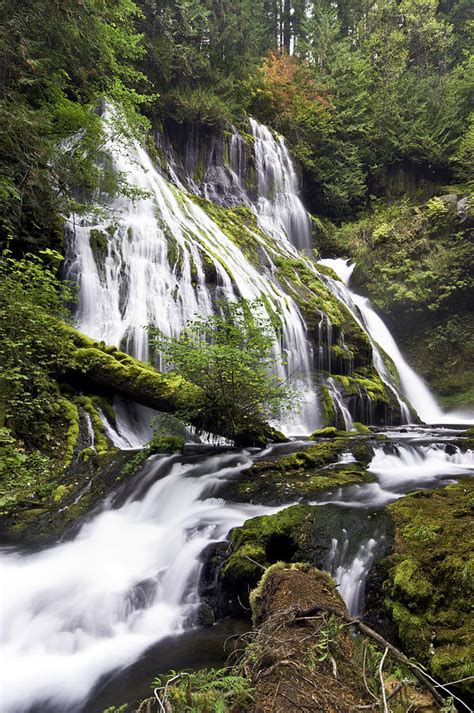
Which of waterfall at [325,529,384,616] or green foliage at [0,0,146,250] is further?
green foliage at [0,0,146,250]

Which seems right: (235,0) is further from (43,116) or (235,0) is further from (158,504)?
(158,504)

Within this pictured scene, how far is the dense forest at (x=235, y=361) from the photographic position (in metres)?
2.69

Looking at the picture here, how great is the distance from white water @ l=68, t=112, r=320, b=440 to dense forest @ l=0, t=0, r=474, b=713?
70 mm

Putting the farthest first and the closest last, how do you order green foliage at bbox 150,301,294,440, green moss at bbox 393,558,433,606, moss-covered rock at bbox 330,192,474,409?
1. moss-covered rock at bbox 330,192,474,409
2. green foliage at bbox 150,301,294,440
3. green moss at bbox 393,558,433,606

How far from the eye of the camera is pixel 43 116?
759cm

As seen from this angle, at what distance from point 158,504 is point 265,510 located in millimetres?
1556

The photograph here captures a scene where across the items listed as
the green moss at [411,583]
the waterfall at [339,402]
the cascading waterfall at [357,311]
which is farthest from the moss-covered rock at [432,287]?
the green moss at [411,583]

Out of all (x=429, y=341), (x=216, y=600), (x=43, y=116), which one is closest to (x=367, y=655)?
(x=216, y=600)

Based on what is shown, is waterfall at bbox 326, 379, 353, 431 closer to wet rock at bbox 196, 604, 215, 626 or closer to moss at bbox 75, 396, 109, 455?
moss at bbox 75, 396, 109, 455

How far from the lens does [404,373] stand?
15.2 metres

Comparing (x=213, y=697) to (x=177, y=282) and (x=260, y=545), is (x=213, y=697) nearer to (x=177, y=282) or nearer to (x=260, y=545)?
(x=260, y=545)

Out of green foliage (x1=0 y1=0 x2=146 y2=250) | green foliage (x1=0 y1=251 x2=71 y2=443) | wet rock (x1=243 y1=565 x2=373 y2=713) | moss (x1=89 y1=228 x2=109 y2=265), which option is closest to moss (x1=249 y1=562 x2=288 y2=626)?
wet rock (x1=243 y1=565 x2=373 y2=713)

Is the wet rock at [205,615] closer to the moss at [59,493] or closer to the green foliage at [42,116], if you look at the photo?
the moss at [59,493]

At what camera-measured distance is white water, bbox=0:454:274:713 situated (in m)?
3.08
